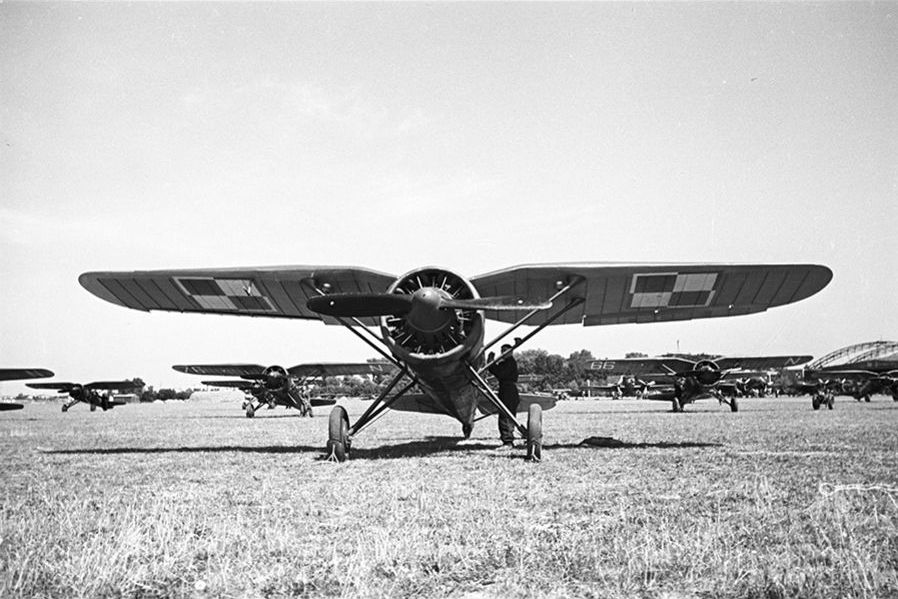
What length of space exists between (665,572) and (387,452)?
311 inches

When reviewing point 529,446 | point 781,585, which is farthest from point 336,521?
point 529,446

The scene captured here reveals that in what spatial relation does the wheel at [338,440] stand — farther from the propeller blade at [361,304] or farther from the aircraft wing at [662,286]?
the aircraft wing at [662,286]

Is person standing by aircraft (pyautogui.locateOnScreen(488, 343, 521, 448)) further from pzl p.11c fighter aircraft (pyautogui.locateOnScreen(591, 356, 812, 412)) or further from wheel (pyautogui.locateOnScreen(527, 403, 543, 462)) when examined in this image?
pzl p.11c fighter aircraft (pyautogui.locateOnScreen(591, 356, 812, 412))

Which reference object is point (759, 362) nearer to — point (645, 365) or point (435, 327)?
point (645, 365)

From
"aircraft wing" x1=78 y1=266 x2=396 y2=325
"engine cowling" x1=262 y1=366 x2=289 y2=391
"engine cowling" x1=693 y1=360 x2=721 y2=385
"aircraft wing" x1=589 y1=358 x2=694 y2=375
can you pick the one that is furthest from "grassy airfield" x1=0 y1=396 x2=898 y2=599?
"aircraft wing" x1=589 y1=358 x2=694 y2=375

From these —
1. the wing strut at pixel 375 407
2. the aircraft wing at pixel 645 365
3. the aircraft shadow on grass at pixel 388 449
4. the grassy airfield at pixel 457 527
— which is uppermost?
the aircraft wing at pixel 645 365

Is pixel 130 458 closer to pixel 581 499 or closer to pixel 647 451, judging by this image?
pixel 581 499

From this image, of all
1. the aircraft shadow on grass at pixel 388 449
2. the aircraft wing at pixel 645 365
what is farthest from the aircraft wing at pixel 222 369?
the aircraft shadow on grass at pixel 388 449

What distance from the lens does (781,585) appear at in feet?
10.2

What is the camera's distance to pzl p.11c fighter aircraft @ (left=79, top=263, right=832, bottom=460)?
876 cm

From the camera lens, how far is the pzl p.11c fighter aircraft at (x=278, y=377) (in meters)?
29.5

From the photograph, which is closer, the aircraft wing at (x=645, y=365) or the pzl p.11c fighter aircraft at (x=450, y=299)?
the pzl p.11c fighter aircraft at (x=450, y=299)

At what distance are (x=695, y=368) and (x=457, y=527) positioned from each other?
28.7 meters

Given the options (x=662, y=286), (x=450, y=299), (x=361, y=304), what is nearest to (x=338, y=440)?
(x=361, y=304)
